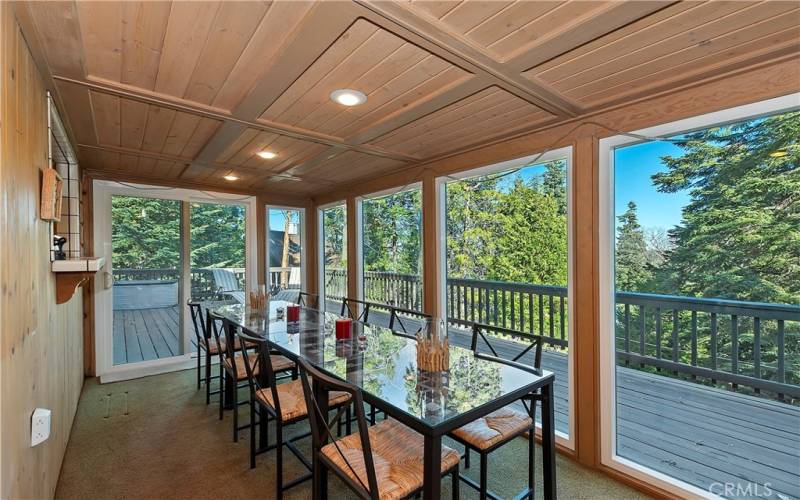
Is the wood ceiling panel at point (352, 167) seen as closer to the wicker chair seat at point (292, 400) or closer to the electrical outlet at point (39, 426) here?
the wicker chair seat at point (292, 400)

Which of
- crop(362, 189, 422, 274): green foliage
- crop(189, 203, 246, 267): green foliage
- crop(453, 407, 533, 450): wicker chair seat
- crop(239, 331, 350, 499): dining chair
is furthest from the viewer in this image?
crop(189, 203, 246, 267): green foliage

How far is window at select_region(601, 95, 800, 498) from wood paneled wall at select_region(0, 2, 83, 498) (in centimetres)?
287

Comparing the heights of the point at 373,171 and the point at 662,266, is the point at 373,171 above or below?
above

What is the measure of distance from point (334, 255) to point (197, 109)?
321 cm

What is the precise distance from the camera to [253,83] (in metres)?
1.90

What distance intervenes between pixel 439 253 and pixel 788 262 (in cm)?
230

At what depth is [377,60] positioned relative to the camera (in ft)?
5.49

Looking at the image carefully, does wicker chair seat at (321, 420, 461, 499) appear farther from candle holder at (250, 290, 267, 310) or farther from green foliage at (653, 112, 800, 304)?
candle holder at (250, 290, 267, 310)

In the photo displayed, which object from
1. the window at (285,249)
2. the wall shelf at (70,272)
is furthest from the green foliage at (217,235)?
the wall shelf at (70,272)

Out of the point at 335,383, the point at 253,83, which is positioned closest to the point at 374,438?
the point at 335,383

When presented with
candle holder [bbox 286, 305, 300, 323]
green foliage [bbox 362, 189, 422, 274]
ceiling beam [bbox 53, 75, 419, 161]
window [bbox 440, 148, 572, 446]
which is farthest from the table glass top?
ceiling beam [bbox 53, 75, 419, 161]

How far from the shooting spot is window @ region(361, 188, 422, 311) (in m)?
3.92

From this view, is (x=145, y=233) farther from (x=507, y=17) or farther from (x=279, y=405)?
(x=507, y=17)

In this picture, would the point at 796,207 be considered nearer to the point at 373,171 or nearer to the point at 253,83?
the point at 253,83
